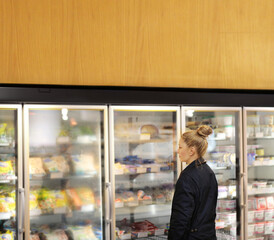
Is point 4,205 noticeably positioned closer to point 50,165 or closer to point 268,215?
point 50,165

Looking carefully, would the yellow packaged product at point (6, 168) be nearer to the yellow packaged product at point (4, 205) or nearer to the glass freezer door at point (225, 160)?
the yellow packaged product at point (4, 205)

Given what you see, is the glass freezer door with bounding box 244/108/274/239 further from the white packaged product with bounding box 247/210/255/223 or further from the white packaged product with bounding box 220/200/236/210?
the white packaged product with bounding box 220/200/236/210

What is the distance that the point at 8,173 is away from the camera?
10.9 feet

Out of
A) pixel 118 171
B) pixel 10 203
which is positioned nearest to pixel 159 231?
pixel 118 171

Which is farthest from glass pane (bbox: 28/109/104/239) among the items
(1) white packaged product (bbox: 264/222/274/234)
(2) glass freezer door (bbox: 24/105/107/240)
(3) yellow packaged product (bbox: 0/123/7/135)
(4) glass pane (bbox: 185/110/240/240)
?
(1) white packaged product (bbox: 264/222/274/234)

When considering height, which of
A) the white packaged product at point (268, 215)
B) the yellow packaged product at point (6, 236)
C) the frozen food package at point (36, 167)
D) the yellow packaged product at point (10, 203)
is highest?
the frozen food package at point (36, 167)

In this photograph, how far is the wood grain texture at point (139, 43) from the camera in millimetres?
3420

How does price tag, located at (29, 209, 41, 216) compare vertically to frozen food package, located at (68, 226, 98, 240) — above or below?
above

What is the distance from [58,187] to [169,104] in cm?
131

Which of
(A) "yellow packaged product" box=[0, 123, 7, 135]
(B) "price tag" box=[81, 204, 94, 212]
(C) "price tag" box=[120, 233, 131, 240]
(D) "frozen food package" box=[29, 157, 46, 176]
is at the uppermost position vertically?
(A) "yellow packaged product" box=[0, 123, 7, 135]

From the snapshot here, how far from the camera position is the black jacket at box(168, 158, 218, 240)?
2980 mm

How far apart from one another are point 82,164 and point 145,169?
0.61m

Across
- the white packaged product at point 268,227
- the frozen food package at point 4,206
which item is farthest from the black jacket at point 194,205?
the white packaged product at point 268,227

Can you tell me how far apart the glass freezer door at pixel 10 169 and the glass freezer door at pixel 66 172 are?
17 centimetres
